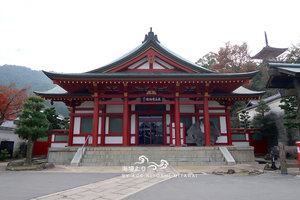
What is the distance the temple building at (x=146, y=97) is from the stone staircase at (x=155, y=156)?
119 cm

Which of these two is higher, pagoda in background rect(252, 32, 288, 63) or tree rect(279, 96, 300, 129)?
pagoda in background rect(252, 32, 288, 63)

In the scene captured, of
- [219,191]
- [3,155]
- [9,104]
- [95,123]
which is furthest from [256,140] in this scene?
[9,104]

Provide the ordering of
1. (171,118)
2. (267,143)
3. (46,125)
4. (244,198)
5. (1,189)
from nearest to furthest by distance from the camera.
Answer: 1. (244,198)
2. (1,189)
3. (46,125)
4. (171,118)
5. (267,143)

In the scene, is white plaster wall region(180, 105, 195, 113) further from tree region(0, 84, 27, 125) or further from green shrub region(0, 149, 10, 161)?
tree region(0, 84, 27, 125)

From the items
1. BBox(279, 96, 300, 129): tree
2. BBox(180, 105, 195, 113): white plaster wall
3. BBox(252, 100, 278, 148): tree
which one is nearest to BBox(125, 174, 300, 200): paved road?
BBox(279, 96, 300, 129): tree

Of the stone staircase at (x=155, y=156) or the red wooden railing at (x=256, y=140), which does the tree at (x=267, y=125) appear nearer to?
the red wooden railing at (x=256, y=140)

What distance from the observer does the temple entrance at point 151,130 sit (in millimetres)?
14992

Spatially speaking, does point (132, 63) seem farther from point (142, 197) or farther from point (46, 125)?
point (142, 197)

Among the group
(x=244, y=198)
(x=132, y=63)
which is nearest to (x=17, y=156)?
(x=132, y=63)

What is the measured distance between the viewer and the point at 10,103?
67.9ft

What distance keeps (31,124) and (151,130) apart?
848 cm

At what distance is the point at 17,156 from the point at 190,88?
16910mm

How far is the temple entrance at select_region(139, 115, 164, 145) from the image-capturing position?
49.2 ft

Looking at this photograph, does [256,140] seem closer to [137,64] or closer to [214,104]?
[214,104]
